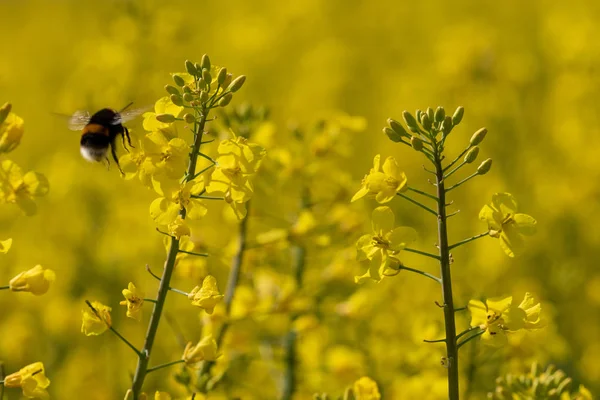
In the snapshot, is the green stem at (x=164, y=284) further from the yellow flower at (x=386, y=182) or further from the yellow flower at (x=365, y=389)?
the yellow flower at (x=365, y=389)

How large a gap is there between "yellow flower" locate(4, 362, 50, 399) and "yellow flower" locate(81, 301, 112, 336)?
Answer: 203 millimetres

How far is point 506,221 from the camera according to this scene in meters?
2.81

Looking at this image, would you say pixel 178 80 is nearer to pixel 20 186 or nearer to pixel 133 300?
pixel 20 186

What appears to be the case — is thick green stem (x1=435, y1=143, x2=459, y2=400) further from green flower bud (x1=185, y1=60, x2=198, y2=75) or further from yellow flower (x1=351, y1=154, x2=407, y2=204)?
green flower bud (x1=185, y1=60, x2=198, y2=75)

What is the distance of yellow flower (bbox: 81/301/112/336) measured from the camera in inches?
114

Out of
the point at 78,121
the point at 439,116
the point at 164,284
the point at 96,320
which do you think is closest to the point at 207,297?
the point at 164,284

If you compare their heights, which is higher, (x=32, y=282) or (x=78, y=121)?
(x=78, y=121)

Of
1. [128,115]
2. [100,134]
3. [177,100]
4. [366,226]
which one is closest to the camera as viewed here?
[177,100]

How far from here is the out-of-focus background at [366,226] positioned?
15.1 feet

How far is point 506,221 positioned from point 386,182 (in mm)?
430

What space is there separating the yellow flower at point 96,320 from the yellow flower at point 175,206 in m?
0.38

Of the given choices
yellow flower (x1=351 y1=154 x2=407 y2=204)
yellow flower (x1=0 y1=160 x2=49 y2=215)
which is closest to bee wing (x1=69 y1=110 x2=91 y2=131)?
yellow flower (x1=0 y1=160 x2=49 y2=215)

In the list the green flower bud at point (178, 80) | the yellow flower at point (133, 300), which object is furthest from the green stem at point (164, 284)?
the green flower bud at point (178, 80)

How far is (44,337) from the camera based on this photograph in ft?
20.9
